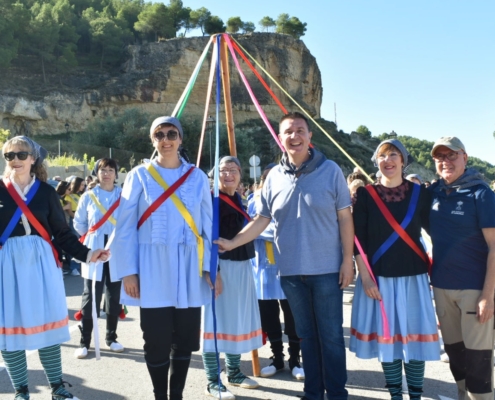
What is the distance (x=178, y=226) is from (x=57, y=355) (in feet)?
4.90

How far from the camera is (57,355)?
3.83 metres

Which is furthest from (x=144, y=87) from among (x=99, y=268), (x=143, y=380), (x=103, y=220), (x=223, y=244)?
(x=223, y=244)

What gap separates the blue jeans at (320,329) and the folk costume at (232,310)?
2.30 feet

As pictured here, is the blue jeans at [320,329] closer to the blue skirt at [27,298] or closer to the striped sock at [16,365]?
the blue skirt at [27,298]

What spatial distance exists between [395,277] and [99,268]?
3264 millimetres

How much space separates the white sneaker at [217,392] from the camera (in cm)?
400

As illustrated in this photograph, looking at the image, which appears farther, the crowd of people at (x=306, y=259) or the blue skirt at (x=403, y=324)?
the blue skirt at (x=403, y=324)

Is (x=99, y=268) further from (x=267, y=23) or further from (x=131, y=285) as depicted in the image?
(x=267, y=23)

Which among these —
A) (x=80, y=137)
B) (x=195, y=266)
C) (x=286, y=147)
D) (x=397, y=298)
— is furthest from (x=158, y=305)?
(x=80, y=137)

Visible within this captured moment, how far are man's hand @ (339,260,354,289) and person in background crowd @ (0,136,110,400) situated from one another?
5.73 feet

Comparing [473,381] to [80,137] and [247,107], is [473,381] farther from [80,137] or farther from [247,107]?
[247,107]

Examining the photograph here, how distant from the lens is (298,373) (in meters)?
4.52

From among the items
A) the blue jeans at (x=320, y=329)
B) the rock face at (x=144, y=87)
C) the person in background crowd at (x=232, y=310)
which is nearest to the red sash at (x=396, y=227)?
the blue jeans at (x=320, y=329)

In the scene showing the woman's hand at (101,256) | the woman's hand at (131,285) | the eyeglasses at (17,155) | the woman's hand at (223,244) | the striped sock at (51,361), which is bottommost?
the striped sock at (51,361)
